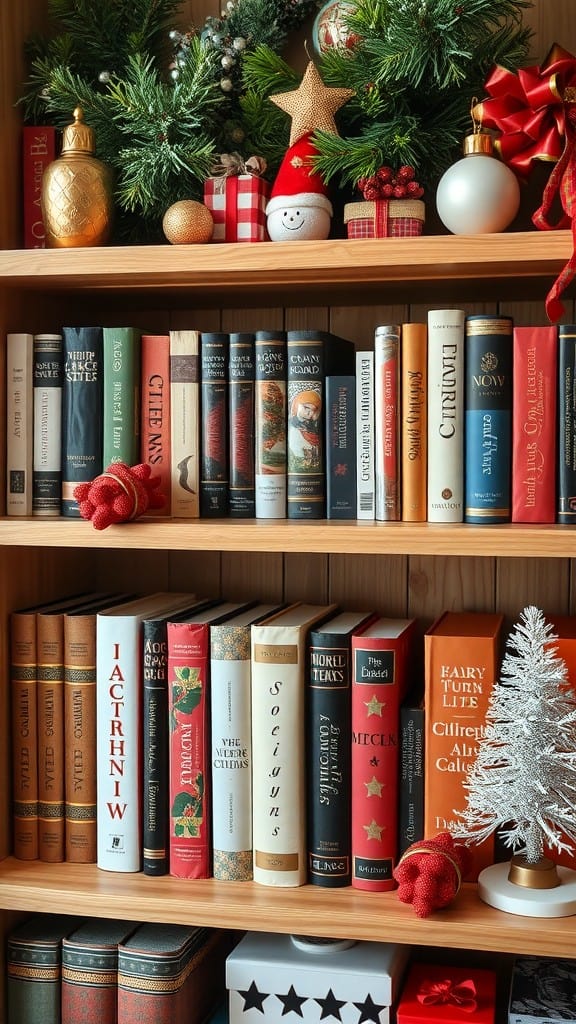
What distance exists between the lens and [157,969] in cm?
119

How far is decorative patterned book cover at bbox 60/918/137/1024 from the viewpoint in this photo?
1.22 meters

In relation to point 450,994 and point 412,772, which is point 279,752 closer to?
point 412,772

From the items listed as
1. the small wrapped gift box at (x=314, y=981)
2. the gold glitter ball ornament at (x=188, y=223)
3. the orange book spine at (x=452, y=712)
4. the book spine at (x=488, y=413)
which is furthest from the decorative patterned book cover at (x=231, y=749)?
the gold glitter ball ornament at (x=188, y=223)

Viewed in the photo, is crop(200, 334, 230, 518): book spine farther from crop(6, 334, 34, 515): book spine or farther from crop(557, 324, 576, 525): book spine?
crop(557, 324, 576, 525): book spine

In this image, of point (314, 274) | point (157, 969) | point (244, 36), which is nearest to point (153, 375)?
point (314, 274)

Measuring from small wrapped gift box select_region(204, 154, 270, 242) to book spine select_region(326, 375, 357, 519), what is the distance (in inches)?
7.8

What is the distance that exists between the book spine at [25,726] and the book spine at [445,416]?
1.69 ft

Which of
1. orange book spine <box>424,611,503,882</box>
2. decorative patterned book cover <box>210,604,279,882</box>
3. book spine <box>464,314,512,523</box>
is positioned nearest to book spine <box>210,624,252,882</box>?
decorative patterned book cover <box>210,604,279,882</box>

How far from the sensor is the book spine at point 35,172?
4.13ft

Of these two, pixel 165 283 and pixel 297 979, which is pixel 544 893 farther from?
pixel 165 283

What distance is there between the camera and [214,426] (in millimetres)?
1205

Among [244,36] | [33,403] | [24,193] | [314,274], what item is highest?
[244,36]

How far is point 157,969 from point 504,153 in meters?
1.00

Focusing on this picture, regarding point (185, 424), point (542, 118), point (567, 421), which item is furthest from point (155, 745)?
point (542, 118)
